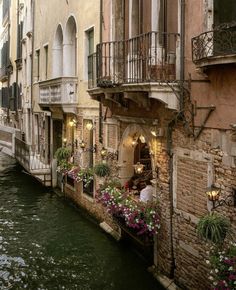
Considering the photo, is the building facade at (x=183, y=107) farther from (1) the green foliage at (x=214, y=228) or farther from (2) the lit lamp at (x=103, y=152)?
(2) the lit lamp at (x=103, y=152)

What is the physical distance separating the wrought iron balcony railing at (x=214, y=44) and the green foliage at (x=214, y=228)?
7.27 feet

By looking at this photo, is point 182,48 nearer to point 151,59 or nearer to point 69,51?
point 151,59

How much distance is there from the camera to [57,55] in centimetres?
1667

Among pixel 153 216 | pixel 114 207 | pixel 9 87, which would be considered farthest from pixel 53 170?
pixel 9 87

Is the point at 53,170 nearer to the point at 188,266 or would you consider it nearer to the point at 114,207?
the point at 114,207

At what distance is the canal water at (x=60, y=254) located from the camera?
865cm

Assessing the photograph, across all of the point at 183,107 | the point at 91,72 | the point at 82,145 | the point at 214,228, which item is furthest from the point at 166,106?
the point at 82,145

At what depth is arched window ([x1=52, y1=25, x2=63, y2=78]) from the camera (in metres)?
16.4

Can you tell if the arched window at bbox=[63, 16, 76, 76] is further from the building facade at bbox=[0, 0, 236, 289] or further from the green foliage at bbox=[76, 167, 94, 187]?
the green foliage at bbox=[76, 167, 94, 187]

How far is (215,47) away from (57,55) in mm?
11054

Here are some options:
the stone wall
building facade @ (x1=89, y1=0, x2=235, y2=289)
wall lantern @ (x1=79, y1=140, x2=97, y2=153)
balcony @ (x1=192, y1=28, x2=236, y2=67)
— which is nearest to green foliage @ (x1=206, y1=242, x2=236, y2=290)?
the stone wall

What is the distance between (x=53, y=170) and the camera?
56.3 ft

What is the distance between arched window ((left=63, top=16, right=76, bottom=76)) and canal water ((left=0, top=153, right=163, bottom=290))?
443cm

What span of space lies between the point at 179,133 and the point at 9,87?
23508mm
